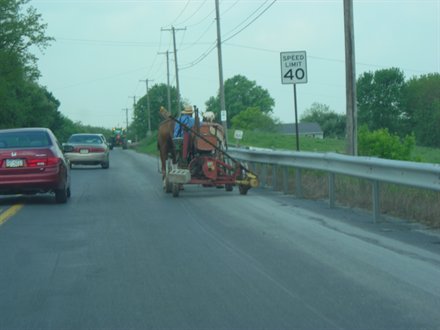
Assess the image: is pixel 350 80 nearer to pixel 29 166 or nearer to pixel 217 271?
pixel 29 166

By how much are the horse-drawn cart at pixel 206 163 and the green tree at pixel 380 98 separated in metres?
92.6

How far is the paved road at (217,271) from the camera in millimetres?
6867

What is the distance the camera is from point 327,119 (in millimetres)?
160000

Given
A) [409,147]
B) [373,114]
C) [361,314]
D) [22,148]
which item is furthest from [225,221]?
[373,114]

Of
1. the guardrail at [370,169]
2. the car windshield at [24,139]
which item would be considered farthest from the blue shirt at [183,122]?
the car windshield at [24,139]

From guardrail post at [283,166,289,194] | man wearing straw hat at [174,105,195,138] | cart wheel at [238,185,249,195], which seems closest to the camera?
cart wheel at [238,185,249,195]

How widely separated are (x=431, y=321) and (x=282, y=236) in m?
4.95

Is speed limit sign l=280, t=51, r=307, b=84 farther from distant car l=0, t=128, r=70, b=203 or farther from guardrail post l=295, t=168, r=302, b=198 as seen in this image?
distant car l=0, t=128, r=70, b=203

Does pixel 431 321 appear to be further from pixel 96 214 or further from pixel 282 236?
pixel 96 214

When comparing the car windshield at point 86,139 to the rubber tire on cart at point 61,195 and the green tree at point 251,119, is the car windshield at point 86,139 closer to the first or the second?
the rubber tire on cart at point 61,195

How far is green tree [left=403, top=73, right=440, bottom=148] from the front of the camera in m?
105

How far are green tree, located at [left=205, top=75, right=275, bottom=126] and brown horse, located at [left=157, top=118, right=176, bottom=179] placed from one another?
427 feet

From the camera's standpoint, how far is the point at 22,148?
16.7 meters

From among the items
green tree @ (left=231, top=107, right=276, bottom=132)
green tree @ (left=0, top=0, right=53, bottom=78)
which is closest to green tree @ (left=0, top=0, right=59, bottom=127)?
green tree @ (left=0, top=0, right=53, bottom=78)
